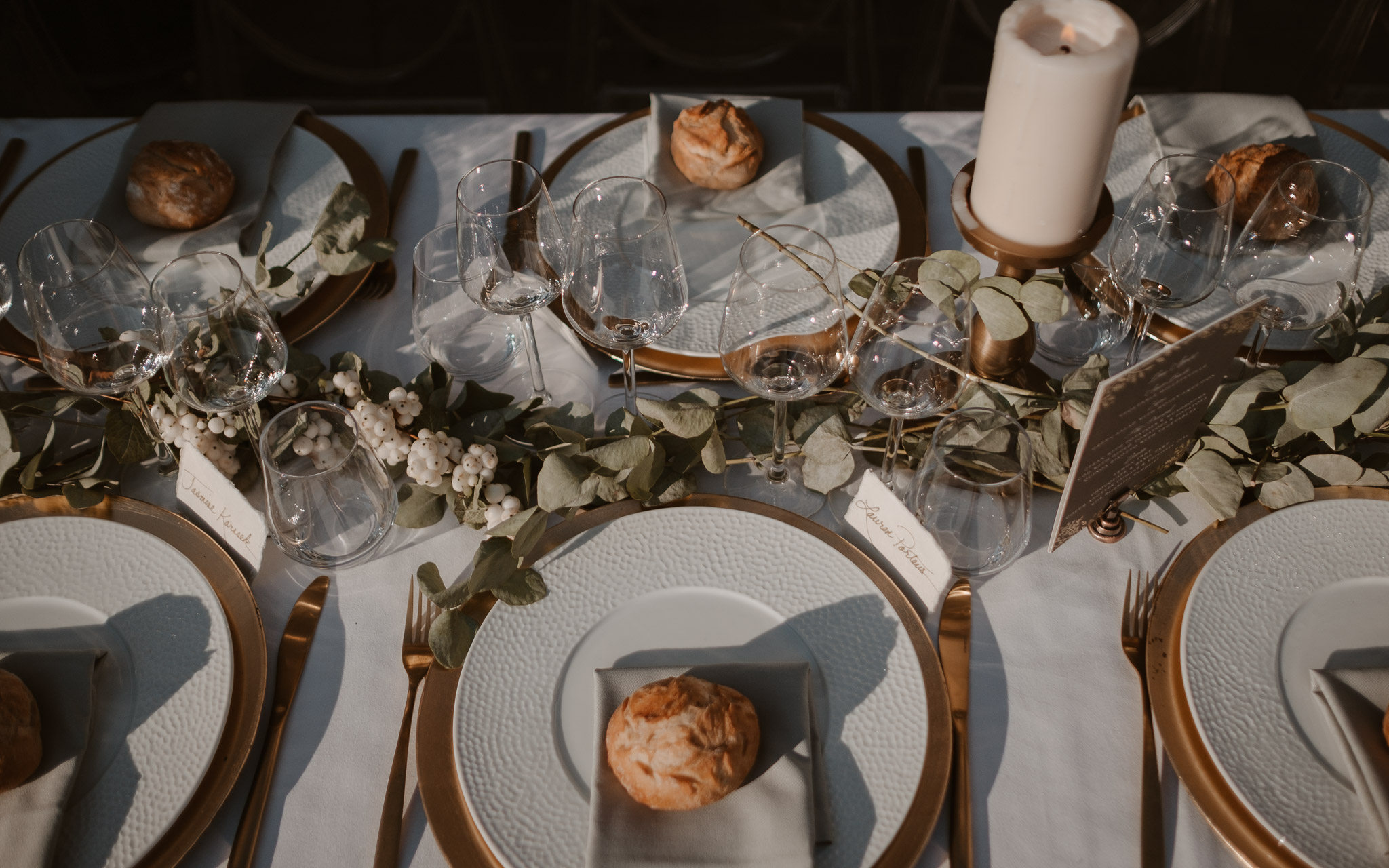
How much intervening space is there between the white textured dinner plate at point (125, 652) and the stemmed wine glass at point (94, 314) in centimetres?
17

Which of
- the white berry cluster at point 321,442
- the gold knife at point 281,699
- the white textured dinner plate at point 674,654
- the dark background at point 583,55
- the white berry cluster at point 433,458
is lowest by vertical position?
the dark background at point 583,55

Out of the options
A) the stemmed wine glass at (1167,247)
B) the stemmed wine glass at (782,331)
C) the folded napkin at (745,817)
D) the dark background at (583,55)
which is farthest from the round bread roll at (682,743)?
the dark background at (583,55)

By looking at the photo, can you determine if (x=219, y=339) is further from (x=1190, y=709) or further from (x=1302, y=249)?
(x=1302, y=249)

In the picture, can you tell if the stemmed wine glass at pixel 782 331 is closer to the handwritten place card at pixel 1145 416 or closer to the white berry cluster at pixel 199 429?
the handwritten place card at pixel 1145 416

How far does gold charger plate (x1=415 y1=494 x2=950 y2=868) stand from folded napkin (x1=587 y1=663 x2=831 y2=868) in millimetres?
84

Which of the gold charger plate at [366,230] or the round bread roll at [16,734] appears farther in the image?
the gold charger plate at [366,230]

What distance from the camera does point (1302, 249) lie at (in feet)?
3.99

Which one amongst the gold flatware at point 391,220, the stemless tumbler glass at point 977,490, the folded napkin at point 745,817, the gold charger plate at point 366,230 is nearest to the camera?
the folded napkin at point 745,817

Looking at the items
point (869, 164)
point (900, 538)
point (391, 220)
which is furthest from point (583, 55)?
point (900, 538)

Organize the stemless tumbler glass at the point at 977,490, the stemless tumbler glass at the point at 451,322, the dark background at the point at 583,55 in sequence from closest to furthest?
the stemless tumbler glass at the point at 977,490, the stemless tumbler glass at the point at 451,322, the dark background at the point at 583,55

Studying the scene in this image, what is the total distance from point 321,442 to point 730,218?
733mm

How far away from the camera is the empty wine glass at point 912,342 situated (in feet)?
3.31

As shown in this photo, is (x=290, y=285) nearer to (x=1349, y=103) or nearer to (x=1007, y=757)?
(x=1007, y=757)

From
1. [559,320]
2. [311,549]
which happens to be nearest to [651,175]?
[559,320]
